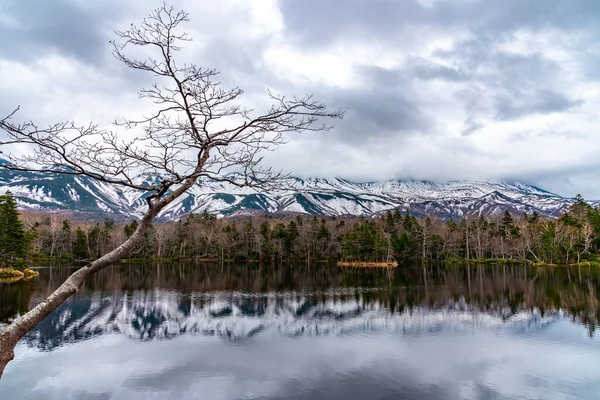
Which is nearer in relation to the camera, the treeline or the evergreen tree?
the treeline

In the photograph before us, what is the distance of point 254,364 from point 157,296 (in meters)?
19.7

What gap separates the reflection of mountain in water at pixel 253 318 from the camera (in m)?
20.3

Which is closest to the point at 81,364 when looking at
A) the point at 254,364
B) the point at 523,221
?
the point at 254,364

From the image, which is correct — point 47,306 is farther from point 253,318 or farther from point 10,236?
point 10,236

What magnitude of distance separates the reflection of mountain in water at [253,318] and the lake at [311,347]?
97 millimetres

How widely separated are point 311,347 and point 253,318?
6979mm

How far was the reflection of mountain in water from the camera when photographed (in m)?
20.3

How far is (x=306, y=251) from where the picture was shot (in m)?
82.9

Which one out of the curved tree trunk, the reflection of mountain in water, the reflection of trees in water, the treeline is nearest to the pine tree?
the reflection of trees in water

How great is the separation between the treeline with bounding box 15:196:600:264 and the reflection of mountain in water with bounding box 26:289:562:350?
136 ft

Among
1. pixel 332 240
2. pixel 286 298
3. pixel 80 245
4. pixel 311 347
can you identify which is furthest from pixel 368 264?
pixel 80 245

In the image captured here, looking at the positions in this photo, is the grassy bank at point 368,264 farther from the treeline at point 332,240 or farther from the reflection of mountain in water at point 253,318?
the reflection of mountain in water at point 253,318

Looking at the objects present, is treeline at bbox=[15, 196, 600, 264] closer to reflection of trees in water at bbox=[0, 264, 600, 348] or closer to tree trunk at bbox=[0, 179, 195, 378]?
reflection of trees in water at bbox=[0, 264, 600, 348]

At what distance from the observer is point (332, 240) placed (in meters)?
78.9
